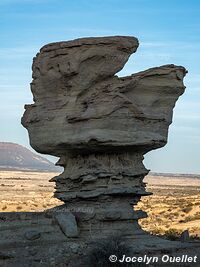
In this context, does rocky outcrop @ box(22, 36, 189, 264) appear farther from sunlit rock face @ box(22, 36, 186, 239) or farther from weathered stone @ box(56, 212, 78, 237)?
weathered stone @ box(56, 212, 78, 237)

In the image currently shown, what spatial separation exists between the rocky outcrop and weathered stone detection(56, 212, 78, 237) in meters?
0.28

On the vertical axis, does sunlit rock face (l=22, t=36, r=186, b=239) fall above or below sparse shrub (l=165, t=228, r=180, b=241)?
above

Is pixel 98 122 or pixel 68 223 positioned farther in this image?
pixel 98 122

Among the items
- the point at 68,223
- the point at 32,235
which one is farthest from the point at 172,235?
the point at 32,235

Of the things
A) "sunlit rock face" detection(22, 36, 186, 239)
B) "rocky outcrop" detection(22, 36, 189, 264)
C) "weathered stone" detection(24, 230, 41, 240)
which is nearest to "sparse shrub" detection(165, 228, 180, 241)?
"rocky outcrop" detection(22, 36, 189, 264)

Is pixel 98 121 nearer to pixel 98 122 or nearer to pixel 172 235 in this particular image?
pixel 98 122

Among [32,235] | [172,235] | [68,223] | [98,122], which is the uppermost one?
[98,122]

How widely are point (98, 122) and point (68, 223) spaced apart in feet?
14.4

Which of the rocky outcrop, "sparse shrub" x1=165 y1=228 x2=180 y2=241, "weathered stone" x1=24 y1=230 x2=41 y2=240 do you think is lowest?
"sparse shrub" x1=165 y1=228 x2=180 y2=241

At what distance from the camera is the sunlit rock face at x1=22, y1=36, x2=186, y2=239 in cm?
2308

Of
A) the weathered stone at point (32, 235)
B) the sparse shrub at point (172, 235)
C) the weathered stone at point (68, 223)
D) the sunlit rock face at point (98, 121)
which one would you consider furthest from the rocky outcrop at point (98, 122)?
the sparse shrub at point (172, 235)

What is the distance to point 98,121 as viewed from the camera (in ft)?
75.7

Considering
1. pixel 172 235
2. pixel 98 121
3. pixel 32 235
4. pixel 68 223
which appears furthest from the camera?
pixel 172 235

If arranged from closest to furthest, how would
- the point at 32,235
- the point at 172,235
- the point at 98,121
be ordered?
the point at 32,235 → the point at 98,121 → the point at 172,235
